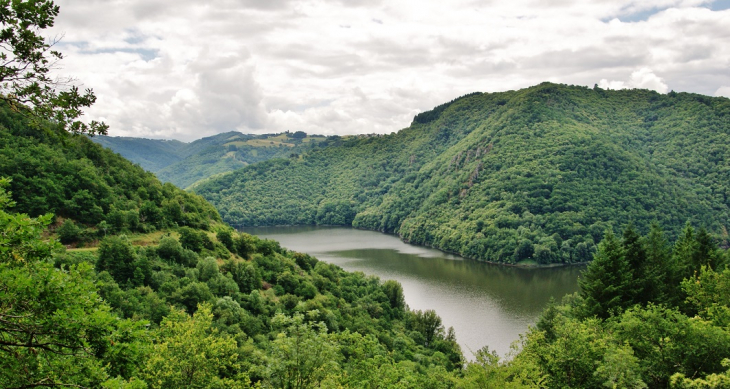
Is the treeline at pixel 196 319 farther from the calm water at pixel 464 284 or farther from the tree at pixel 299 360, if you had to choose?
the calm water at pixel 464 284

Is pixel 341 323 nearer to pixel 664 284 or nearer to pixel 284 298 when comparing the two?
pixel 284 298

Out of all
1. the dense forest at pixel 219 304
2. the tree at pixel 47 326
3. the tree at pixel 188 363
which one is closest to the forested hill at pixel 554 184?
the dense forest at pixel 219 304

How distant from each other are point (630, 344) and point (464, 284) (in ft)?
183

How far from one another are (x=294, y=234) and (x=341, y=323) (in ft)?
358

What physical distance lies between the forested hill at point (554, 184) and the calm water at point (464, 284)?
1231cm

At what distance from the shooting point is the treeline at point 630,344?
18.0m

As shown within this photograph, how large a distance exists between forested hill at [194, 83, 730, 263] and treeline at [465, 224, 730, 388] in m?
69.6

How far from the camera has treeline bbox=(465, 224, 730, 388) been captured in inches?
707

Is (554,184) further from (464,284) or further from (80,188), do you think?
(80,188)

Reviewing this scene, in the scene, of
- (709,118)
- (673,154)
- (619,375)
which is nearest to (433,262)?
(619,375)

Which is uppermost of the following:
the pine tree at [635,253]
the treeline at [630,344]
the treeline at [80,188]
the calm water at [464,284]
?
the treeline at [80,188]

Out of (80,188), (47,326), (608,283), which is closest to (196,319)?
(47,326)

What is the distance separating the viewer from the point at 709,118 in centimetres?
15888

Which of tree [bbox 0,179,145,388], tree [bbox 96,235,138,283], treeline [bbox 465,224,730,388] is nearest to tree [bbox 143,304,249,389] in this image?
tree [bbox 0,179,145,388]
